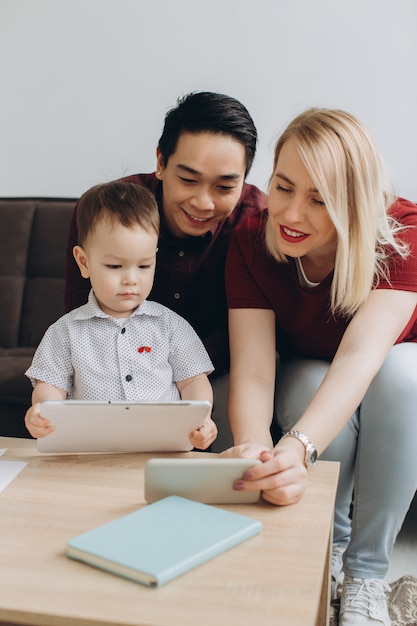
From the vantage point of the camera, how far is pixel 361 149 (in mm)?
1575

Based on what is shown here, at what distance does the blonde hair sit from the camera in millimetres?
1546

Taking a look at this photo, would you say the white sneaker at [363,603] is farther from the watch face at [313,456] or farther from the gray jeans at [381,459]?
the watch face at [313,456]

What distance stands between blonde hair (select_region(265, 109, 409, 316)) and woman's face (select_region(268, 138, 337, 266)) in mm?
30

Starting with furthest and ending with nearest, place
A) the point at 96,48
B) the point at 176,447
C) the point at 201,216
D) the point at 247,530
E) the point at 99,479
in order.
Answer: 1. the point at 96,48
2. the point at 201,216
3. the point at 176,447
4. the point at 99,479
5. the point at 247,530

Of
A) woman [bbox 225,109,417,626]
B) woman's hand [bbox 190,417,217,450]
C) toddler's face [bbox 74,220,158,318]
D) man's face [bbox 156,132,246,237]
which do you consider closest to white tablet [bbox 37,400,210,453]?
woman's hand [bbox 190,417,217,450]

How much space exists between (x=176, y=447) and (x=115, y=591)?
53 cm

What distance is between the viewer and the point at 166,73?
281cm

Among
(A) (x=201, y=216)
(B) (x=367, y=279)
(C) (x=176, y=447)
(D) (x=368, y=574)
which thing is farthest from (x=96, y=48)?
(D) (x=368, y=574)

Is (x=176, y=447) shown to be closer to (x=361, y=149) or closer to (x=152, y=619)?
(x=152, y=619)

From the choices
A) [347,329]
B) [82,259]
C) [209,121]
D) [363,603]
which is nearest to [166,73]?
[209,121]

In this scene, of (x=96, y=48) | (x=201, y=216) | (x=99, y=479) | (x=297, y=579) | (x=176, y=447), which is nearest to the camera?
(x=297, y=579)

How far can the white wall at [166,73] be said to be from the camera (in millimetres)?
2586

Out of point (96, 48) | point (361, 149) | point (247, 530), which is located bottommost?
point (247, 530)

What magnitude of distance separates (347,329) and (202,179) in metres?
0.48
